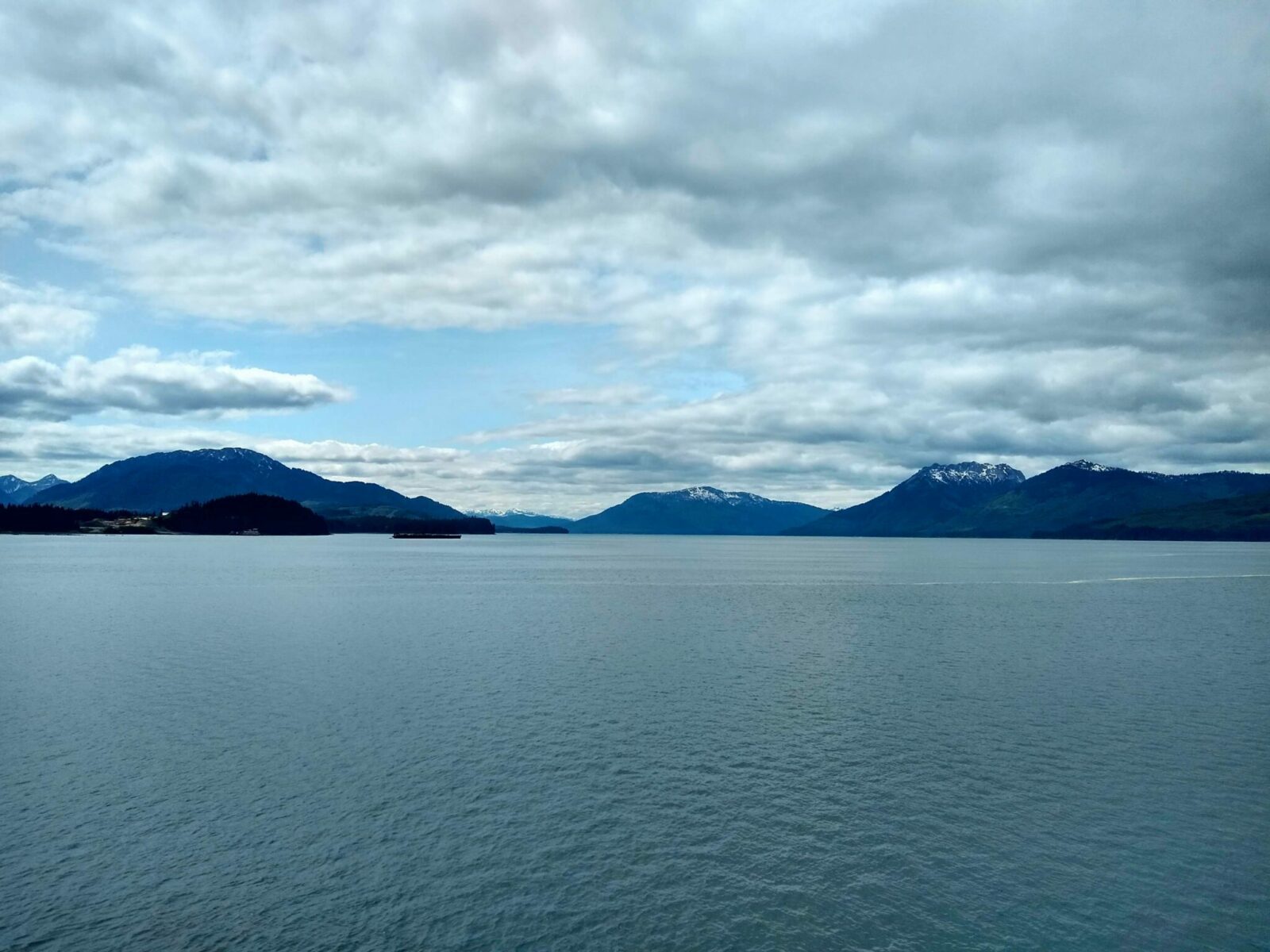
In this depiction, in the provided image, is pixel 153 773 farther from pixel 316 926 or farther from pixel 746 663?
pixel 746 663

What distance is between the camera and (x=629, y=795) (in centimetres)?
3872

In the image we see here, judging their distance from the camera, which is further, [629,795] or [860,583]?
[860,583]

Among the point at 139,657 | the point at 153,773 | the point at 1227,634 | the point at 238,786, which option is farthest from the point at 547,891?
the point at 1227,634

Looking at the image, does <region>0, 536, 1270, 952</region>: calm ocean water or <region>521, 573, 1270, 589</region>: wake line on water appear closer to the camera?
<region>0, 536, 1270, 952</region>: calm ocean water

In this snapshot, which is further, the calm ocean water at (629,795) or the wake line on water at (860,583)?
the wake line on water at (860,583)

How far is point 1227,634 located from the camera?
95188mm

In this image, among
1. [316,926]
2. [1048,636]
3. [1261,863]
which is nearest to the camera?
[316,926]

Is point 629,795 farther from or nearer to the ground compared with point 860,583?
nearer to the ground

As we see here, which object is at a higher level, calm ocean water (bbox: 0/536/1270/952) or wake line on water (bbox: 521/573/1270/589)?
wake line on water (bbox: 521/573/1270/589)

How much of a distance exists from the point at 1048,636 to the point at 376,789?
268ft

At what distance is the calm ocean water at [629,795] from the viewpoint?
2766 centimetres

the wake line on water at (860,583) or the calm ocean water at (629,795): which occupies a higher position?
the wake line on water at (860,583)

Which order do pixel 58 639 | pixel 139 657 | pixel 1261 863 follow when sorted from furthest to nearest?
pixel 58 639 → pixel 139 657 → pixel 1261 863

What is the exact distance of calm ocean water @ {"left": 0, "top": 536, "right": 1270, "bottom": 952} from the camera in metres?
27.7
